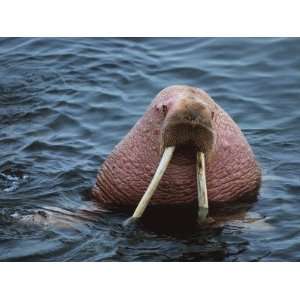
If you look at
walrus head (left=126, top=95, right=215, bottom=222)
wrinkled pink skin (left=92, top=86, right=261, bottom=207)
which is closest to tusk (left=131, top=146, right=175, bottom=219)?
walrus head (left=126, top=95, right=215, bottom=222)

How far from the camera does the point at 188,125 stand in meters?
7.11

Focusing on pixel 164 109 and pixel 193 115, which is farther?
pixel 164 109

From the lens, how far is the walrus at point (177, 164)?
7477 millimetres

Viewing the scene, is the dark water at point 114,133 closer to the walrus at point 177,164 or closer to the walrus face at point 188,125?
the walrus at point 177,164

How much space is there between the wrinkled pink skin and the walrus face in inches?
10.7

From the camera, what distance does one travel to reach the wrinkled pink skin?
773 centimetres

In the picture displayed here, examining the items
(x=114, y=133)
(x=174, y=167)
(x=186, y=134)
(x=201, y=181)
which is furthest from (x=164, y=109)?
(x=114, y=133)

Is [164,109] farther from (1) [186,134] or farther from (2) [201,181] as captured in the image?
(2) [201,181]

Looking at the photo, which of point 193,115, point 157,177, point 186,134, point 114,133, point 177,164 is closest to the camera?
point 193,115

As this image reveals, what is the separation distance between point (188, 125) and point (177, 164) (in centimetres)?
68

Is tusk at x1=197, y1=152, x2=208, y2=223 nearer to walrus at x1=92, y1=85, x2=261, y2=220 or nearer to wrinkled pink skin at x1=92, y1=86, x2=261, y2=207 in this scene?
walrus at x1=92, y1=85, x2=261, y2=220

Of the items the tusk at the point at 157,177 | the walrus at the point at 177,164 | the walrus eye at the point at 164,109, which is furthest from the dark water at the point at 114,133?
the walrus eye at the point at 164,109

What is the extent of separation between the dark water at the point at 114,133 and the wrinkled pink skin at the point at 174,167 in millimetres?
207

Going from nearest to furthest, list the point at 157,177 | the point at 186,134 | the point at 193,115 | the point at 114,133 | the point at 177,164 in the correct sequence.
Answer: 1. the point at 193,115
2. the point at 186,134
3. the point at 157,177
4. the point at 177,164
5. the point at 114,133
